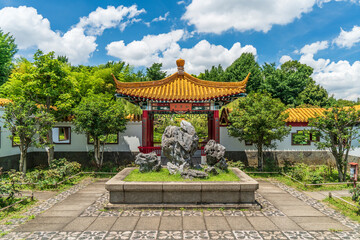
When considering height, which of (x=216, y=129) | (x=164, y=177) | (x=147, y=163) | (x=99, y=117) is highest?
(x=99, y=117)

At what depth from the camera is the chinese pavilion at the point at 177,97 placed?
11125 mm

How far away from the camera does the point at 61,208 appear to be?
20.6 ft

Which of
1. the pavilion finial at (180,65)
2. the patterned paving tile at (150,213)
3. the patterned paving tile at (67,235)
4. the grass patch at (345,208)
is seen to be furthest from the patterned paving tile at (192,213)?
the pavilion finial at (180,65)

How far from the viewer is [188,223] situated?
16.9ft

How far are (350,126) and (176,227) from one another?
913 centimetres

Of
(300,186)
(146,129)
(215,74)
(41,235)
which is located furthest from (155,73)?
(41,235)

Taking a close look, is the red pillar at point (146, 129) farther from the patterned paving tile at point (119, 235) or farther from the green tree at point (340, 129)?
the green tree at point (340, 129)

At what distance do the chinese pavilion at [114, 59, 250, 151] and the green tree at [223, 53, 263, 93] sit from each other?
18032 millimetres

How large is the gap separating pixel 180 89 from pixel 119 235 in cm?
890

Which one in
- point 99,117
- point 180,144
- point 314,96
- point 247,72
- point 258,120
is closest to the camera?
point 180,144

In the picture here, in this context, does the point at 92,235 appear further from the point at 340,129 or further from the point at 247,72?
the point at 247,72

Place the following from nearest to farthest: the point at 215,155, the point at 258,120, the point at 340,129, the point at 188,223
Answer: the point at 188,223
the point at 215,155
the point at 340,129
the point at 258,120

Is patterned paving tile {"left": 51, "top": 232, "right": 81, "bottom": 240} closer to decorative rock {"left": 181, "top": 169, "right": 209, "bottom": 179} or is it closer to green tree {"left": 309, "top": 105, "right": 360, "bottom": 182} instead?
decorative rock {"left": 181, "top": 169, "right": 209, "bottom": 179}

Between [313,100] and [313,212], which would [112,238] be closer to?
[313,212]
